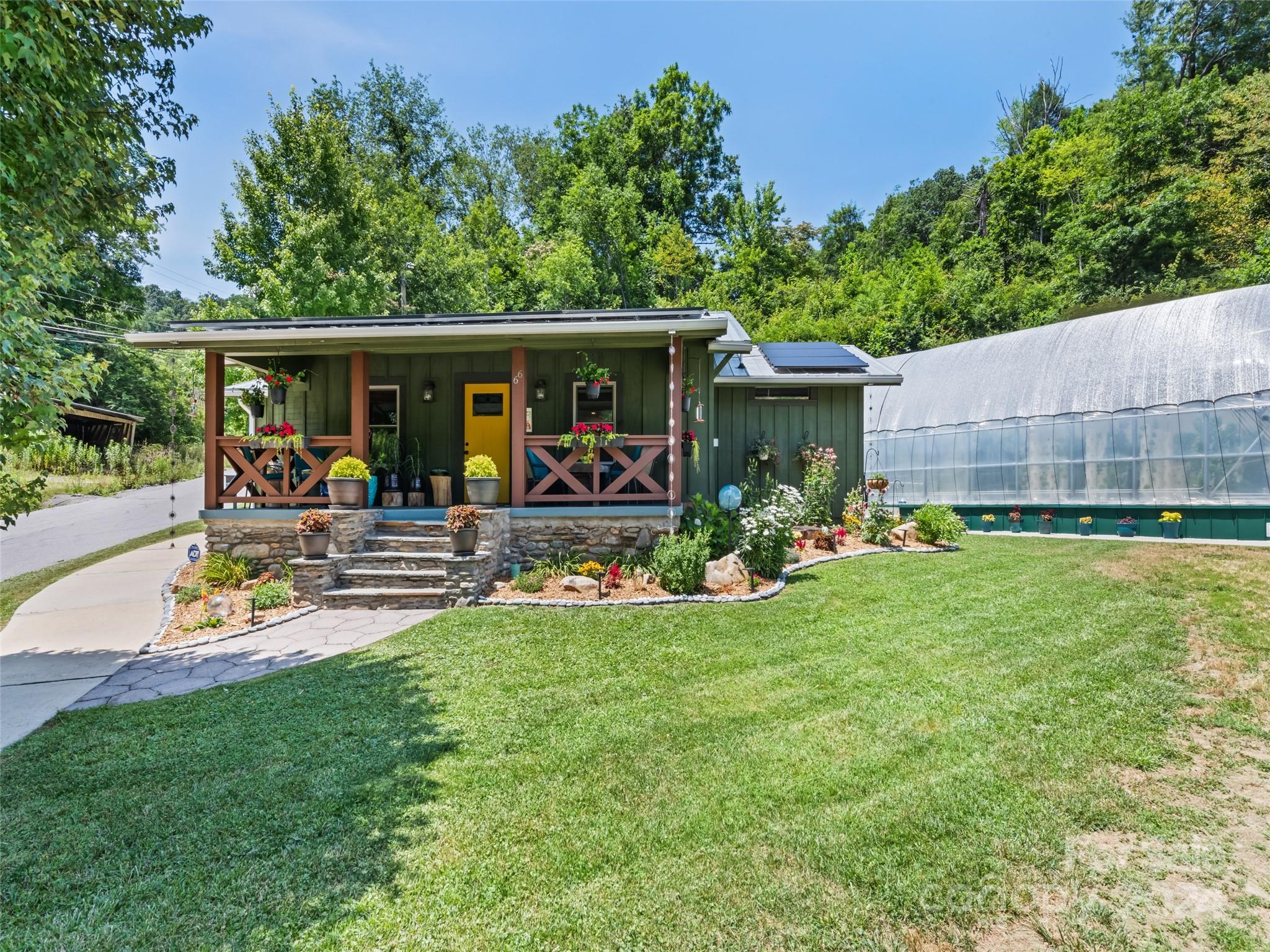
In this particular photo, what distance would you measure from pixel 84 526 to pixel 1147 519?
66.6ft

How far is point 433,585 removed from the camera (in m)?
6.68

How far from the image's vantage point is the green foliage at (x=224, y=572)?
7.26m

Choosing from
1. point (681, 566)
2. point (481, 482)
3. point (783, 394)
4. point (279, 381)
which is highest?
point (783, 394)

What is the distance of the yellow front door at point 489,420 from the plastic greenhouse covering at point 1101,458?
32.1ft

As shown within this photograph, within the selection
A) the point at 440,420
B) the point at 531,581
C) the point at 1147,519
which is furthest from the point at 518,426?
the point at 1147,519

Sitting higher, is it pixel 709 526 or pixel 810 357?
pixel 810 357

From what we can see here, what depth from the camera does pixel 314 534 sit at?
6.59 m

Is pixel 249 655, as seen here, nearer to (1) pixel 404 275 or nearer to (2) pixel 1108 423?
(2) pixel 1108 423

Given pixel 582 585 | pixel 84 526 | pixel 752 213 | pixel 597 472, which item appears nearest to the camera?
pixel 582 585

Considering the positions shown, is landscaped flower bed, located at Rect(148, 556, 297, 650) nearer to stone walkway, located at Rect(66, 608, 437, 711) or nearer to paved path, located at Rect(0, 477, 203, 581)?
stone walkway, located at Rect(66, 608, 437, 711)

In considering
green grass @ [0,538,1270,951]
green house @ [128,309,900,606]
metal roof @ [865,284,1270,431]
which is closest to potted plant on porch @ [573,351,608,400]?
green house @ [128,309,900,606]

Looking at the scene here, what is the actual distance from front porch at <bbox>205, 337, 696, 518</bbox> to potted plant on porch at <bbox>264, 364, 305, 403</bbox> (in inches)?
7.3

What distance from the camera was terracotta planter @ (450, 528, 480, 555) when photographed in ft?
21.5

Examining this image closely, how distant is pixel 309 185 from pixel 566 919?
1668 centimetres
